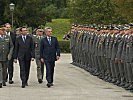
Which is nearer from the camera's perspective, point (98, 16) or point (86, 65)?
point (86, 65)

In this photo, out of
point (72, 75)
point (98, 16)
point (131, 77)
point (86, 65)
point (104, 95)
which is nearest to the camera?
point (104, 95)

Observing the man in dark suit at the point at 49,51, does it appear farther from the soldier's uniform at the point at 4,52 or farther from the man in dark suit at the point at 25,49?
the soldier's uniform at the point at 4,52

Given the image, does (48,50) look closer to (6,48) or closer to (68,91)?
(6,48)

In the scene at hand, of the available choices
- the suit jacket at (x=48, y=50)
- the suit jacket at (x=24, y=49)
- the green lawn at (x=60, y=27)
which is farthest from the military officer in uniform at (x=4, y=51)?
the green lawn at (x=60, y=27)

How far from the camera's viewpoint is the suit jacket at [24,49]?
64.7 feet

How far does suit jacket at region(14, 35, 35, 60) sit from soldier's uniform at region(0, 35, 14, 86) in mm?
272

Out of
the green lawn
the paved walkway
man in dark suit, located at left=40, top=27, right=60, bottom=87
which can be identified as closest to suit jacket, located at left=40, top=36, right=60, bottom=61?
man in dark suit, located at left=40, top=27, right=60, bottom=87

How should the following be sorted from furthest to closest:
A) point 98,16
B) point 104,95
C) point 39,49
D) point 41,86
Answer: point 98,16
point 39,49
point 41,86
point 104,95

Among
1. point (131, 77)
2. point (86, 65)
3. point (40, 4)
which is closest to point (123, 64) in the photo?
point (131, 77)

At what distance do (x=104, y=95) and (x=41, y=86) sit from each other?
347cm

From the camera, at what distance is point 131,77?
60.2 ft

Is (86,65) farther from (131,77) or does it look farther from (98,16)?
(98,16)

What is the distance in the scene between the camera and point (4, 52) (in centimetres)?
1983

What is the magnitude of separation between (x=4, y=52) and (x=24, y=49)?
710 millimetres
